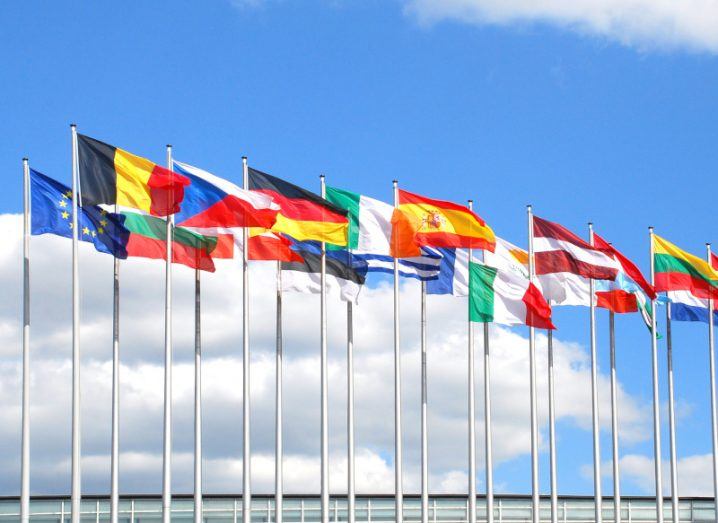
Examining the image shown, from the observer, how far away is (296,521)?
220 ft

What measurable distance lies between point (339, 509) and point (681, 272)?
19.6 meters

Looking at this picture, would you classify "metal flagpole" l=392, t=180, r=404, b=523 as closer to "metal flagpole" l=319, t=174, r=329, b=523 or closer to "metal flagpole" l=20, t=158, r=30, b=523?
"metal flagpole" l=319, t=174, r=329, b=523

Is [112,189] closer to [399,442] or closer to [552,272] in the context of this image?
[399,442]

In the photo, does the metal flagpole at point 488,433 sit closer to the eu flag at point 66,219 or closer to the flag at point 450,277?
the flag at point 450,277

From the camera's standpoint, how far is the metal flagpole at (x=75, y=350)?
41156 mm

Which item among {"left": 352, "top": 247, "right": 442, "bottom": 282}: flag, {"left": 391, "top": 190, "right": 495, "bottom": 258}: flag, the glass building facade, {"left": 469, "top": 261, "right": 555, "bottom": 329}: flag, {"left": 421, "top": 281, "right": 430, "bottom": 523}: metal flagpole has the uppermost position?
{"left": 391, "top": 190, "right": 495, "bottom": 258}: flag

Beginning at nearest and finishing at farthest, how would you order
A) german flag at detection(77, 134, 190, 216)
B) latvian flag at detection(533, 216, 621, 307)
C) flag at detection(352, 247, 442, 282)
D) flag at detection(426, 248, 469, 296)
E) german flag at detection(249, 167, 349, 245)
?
german flag at detection(77, 134, 190, 216)
german flag at detection(249, 167, 349, 245)
flag at detection(352, 247, 442, 282)
flag at detection(426, 248, 469, 296)
latvian flag at detection(533, 216, 621, 307)

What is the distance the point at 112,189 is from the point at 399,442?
13.4 m

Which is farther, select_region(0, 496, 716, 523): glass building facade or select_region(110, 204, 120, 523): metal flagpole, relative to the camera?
select_region(0, 496, 716, 523): glass building facade

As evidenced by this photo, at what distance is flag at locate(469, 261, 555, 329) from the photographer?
51562mm

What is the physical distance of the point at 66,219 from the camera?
4319 centimetres

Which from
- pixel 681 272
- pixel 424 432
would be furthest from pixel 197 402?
pixel 681 272

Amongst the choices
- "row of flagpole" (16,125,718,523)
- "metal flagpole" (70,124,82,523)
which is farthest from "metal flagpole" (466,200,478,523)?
"metal flagpole" (70,124,82,523)

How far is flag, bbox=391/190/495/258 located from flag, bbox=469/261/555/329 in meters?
0.99
